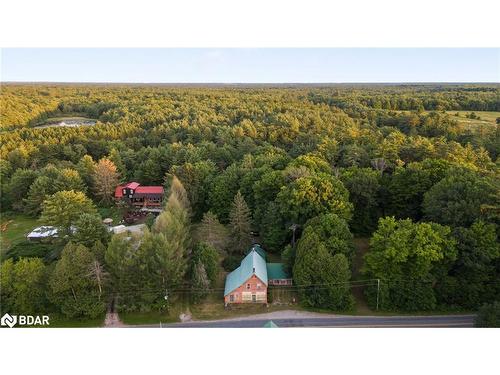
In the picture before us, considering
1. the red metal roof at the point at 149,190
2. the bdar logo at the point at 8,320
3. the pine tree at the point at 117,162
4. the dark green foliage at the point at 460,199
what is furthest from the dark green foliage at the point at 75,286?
the pine tree at the point at 117,162

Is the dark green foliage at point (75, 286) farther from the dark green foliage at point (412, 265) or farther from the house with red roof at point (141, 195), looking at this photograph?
the house with red roof at point (141, 195)

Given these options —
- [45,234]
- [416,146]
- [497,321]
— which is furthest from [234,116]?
[497,321]

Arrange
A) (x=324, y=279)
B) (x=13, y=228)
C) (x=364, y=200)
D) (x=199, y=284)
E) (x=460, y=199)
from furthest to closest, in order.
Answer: (x=13, y=228), (x=364, y=200), (x=460, y=199), (x=199, y=284), (x=324, y=279)

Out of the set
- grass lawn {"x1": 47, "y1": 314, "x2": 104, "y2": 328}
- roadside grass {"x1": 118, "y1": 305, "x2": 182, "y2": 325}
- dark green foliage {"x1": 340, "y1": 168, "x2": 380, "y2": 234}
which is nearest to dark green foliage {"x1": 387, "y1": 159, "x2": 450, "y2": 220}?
dark green foliage {"x1": 340, "y1": 168, "x2": 380, "y2": 234}

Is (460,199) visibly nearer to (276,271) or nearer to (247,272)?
(276,271)

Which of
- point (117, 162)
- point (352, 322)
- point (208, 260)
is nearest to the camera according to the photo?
point (352, 322)

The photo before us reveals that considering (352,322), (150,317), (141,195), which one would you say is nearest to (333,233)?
(352,322)
